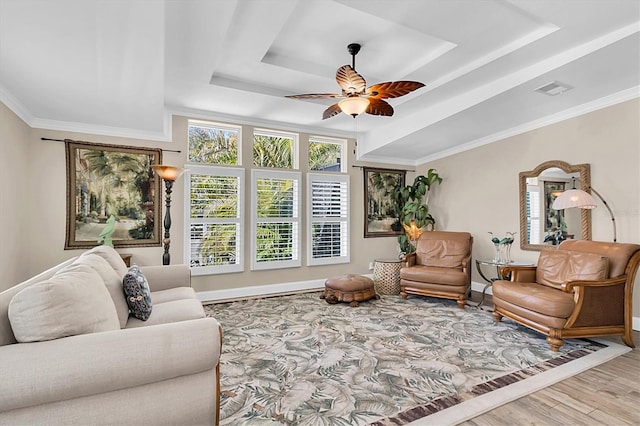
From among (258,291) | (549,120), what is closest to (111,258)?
(258,291)

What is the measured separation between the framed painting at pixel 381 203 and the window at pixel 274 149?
1466 mm

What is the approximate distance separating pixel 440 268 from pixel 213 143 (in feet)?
12.9

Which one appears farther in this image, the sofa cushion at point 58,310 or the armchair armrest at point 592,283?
the armchair armrest at point 592,283

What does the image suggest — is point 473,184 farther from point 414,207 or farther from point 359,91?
point 359,91

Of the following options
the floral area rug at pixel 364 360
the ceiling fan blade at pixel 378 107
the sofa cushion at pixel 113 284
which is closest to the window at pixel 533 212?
the floral area rug at pixel 364 360

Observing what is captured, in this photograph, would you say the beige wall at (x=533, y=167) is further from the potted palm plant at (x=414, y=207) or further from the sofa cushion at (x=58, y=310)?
the sofa cushion at (x=58, y=310)

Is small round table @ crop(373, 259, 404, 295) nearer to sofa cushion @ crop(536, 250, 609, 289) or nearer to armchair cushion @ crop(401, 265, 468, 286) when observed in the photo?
armchair cushion @ crop(401, 265, 468, 286)

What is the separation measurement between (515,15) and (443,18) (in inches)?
24.3

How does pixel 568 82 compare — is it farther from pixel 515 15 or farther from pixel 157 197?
pixel 157 197

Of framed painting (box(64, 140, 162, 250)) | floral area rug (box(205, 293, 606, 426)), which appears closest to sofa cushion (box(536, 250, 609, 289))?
floral area rug (box(205, 293, 606, 426))

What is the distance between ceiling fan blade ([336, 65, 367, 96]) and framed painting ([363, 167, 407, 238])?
3165 millimetres

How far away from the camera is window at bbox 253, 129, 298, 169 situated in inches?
210

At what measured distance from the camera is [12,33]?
2.33 meters

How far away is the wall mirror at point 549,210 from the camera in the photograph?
4.20 metres
